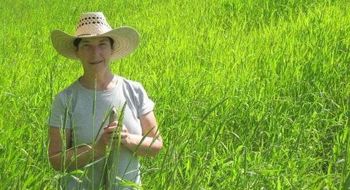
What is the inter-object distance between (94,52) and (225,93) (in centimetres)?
142

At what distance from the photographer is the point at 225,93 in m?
3.40

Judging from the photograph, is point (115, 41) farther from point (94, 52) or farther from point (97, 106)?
point (97, 106)

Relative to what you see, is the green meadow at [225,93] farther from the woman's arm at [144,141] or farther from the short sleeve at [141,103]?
the short sleeve at [141,103]

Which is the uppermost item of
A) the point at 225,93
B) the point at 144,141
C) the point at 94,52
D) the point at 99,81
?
the point at 94,52

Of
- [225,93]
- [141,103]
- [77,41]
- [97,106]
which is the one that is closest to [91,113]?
[97,106]

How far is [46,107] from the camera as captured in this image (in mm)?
3246

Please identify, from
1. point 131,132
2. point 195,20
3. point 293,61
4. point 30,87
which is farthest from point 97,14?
point 195,20

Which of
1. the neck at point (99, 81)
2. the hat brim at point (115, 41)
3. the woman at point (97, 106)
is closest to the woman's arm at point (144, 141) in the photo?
the woman at point (97, 106)

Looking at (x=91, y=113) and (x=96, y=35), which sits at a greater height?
(x=96, y=35)

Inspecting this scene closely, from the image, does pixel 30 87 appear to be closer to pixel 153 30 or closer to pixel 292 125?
pixel 292 125

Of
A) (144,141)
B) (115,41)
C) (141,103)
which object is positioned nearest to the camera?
(144,141)

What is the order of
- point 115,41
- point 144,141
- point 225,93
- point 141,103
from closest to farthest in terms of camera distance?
point 144,141 < point 141,103 < point 115,41 < point 225,93

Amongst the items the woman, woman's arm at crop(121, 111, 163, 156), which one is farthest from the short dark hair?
woman's arm at crop(121, 111, 163, 156)

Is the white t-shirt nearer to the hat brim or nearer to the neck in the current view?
the neck
